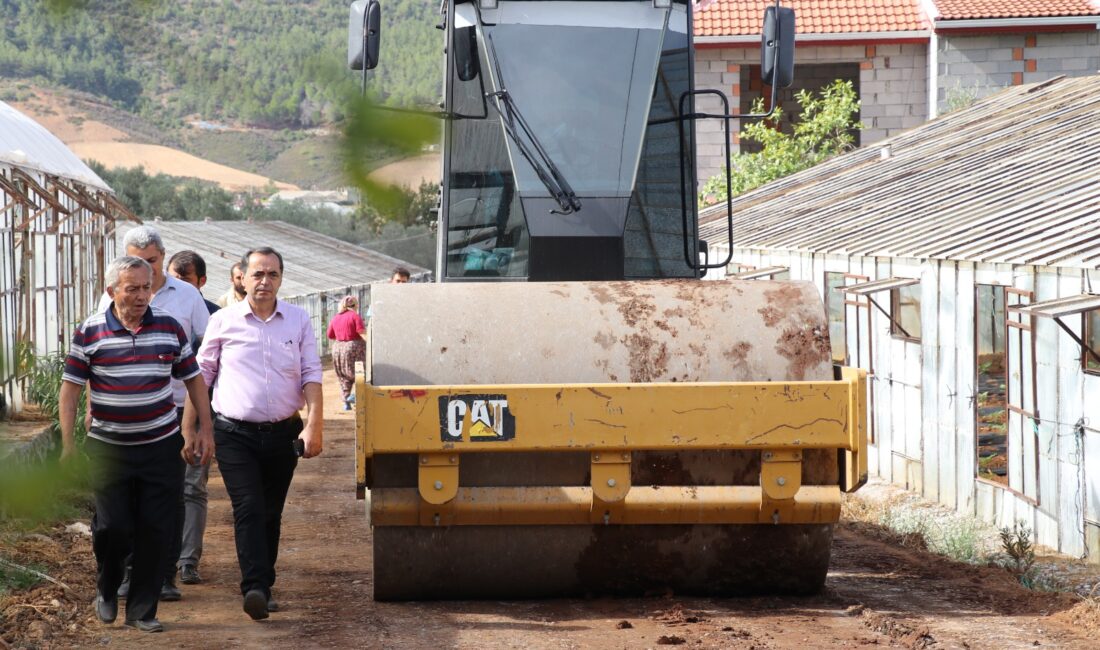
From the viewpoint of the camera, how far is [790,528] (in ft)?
22.6

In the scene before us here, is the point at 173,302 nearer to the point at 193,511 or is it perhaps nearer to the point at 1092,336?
the point at 193,511

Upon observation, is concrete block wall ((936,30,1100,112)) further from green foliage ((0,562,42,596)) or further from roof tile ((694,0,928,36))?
green foliage ((0,562,42,596))

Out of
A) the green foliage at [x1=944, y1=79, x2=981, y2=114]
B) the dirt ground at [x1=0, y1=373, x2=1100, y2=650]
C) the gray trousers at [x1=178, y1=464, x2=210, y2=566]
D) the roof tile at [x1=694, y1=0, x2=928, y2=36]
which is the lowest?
the dirt ground at [x1=0, y1=373, x2=1100, y2=650]

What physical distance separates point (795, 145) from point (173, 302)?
23.2 meters

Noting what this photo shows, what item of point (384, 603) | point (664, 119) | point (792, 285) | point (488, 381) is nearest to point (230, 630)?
point (384, 603)

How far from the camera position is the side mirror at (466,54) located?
782 centimetres

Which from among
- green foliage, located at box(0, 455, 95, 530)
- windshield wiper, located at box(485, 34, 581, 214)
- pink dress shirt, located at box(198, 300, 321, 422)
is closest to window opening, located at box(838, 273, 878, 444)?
windshield wiper, located at box(485, 34, 581, 214)

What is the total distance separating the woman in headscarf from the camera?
60.3 ft

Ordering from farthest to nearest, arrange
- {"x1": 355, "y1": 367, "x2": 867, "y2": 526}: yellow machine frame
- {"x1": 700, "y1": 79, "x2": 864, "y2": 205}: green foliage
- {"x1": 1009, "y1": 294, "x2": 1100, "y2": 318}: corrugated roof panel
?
{"x1": 700, "y1": 79, "x2": 864, "y2": 205}: green foliage, {"x1": 1009, "y1": 294, "x2": 1100, "y2": 318}: corrugated roof panel, {"x1": 355, "y1": 367, "x2": 867, "y2": 526}: yellow machine frame

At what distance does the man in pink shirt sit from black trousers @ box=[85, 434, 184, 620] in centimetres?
→ 28

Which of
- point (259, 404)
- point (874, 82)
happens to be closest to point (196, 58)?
point (259, 404)

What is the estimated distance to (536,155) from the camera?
771 centimetres

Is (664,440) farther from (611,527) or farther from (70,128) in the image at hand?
(70,128)

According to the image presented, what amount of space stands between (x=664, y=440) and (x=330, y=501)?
19.6 feet
